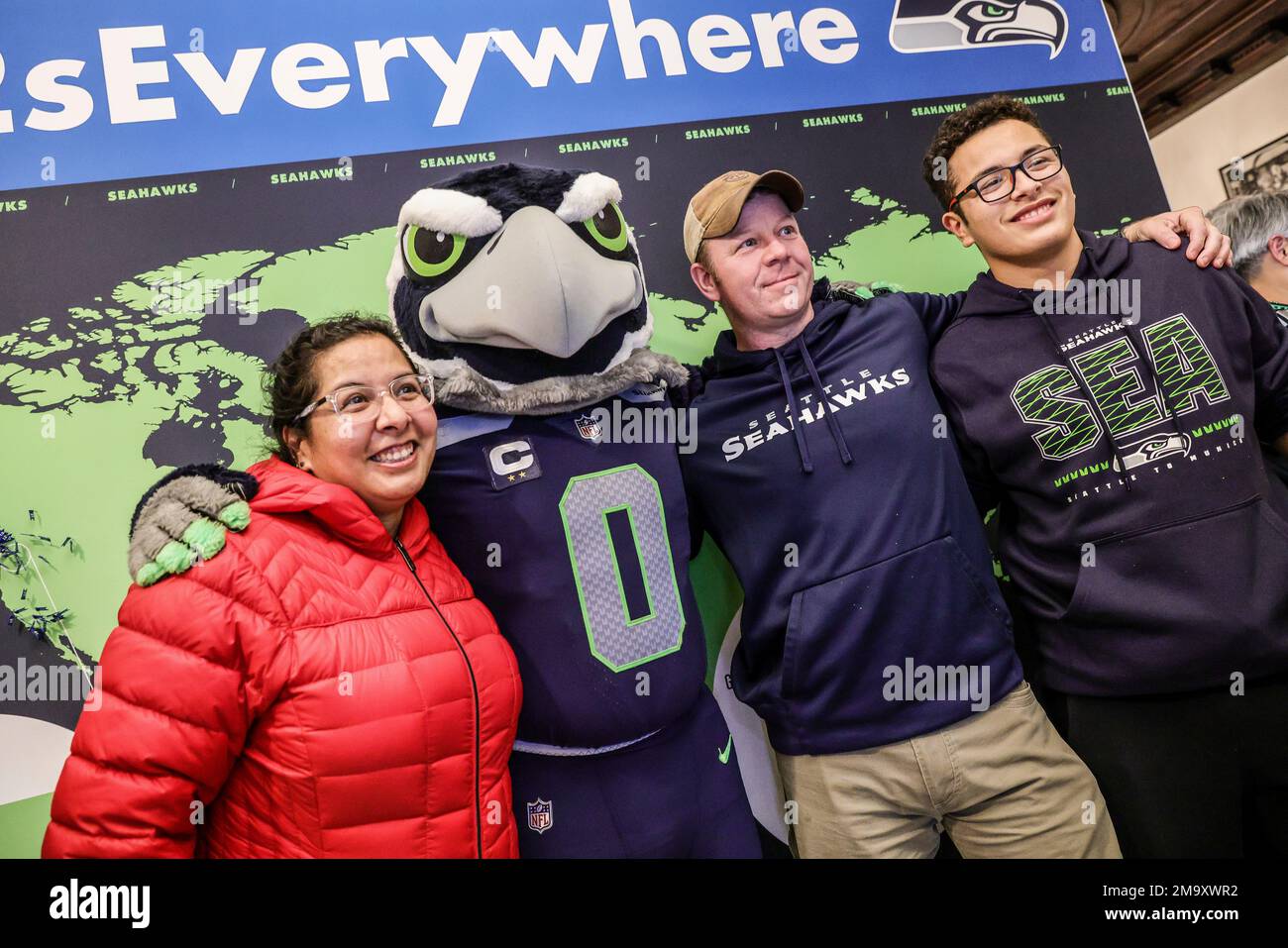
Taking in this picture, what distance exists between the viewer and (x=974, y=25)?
2.00 meters

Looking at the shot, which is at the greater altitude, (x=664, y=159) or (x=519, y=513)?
(x=664, y=159)

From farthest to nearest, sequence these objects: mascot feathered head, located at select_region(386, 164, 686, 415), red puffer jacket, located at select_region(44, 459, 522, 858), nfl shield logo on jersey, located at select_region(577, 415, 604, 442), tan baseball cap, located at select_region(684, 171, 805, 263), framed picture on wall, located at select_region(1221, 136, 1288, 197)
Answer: framed picture on wall, located at select_region(1221, 136, 1288, 197)
tan baseball cap, located at select_region(684, 171, 805, 263)
nfl shield logo on jersey, located at select_region(577, 415, 604, 442)
mascot feathered head, located at select_region(386, 164, 686, 415)
red puffer jacket, located at select_region(44, 459, 522, 858)

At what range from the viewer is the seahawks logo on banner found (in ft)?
6.50

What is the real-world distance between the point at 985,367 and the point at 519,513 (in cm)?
95

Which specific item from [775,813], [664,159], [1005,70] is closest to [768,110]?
[664,159]

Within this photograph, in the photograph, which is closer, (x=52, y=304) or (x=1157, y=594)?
(x=1157, y=594)

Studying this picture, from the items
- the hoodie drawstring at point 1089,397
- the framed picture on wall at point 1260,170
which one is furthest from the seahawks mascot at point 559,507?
the framed picture on wall at point 1260,170

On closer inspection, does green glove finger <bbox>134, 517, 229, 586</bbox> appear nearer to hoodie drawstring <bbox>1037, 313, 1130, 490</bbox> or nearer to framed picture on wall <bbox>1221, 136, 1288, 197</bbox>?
hoodie drawstring <bbox>1037, 313, 1130, 490</bbox>

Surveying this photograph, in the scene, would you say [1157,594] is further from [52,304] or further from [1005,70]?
[52,304]

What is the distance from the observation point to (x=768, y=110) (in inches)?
75.0

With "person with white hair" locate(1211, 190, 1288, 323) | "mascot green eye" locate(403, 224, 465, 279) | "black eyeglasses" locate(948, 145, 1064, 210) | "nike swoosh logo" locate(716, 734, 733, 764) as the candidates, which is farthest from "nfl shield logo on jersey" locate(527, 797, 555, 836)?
"person with white hair" locate(1211, 190, 1288, 323)

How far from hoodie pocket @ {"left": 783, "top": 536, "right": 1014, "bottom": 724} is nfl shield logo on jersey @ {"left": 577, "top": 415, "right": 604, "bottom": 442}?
0.48 meters
